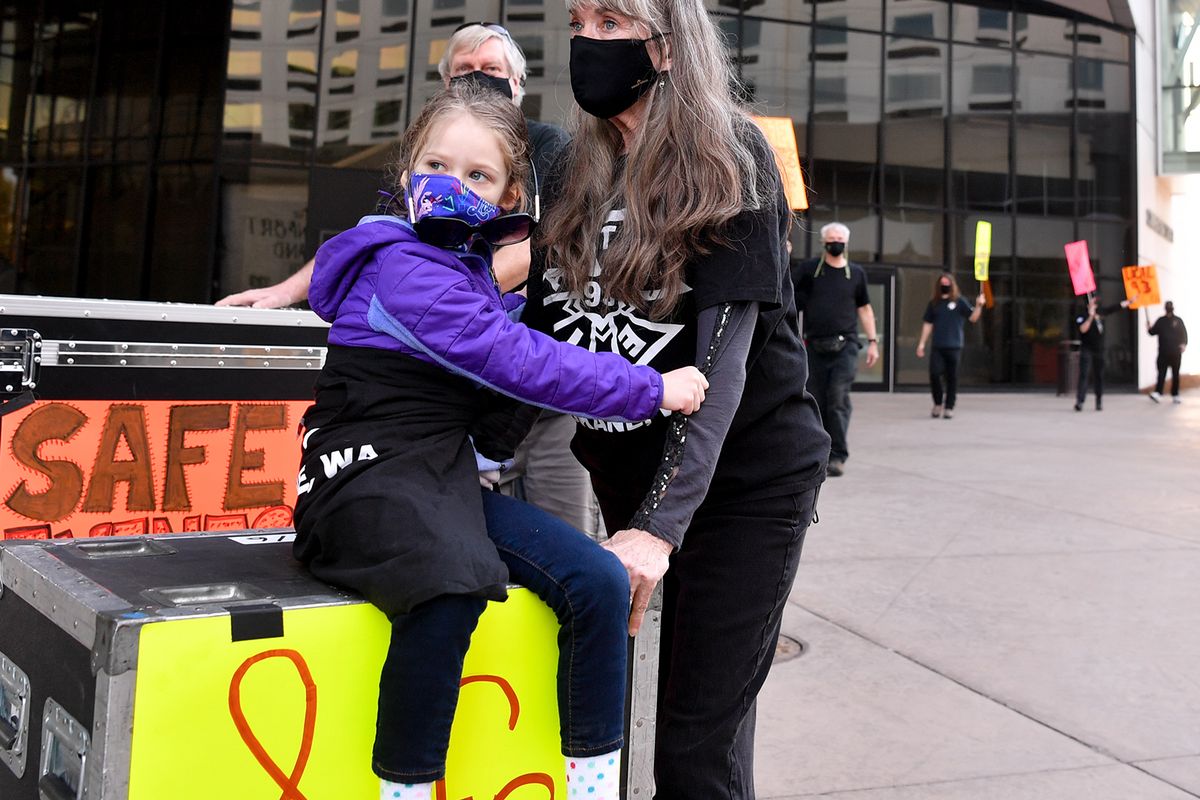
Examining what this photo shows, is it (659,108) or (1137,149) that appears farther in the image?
(1137,149)

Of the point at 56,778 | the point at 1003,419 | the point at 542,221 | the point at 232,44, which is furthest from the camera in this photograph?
the point at 232,44

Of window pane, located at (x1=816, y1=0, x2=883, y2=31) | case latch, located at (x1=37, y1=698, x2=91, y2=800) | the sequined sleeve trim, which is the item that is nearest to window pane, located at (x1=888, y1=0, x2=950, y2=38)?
window pane, located at (x1=816, y1=0, x2=883, y2=31)

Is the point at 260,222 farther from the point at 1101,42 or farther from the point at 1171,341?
the point at 1101,42

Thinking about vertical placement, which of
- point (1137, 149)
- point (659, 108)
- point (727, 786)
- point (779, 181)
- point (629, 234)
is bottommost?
point (727, 786)

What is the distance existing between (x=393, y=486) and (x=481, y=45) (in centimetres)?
192

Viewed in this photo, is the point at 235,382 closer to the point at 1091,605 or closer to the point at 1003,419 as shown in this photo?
the point at 1091,605

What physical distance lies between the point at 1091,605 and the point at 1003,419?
33.7ft

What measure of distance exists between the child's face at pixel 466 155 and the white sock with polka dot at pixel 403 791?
3.18ft

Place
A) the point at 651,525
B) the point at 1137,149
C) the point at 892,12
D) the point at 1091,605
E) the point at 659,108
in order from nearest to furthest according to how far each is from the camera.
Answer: the point at 651,525, the point at 659,108, the point at 1091,605, the point at 892,12, the point at 1137,149

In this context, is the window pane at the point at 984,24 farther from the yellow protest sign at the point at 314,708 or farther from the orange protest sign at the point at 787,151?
the yellow protest sign at the point at 314,708

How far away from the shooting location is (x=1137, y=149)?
2391cm

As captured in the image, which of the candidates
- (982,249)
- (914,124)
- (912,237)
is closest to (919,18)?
(914,124)

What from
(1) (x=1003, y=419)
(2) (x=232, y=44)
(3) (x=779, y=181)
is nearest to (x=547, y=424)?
(3) (x=779, y=181)

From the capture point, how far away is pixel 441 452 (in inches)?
70.0
